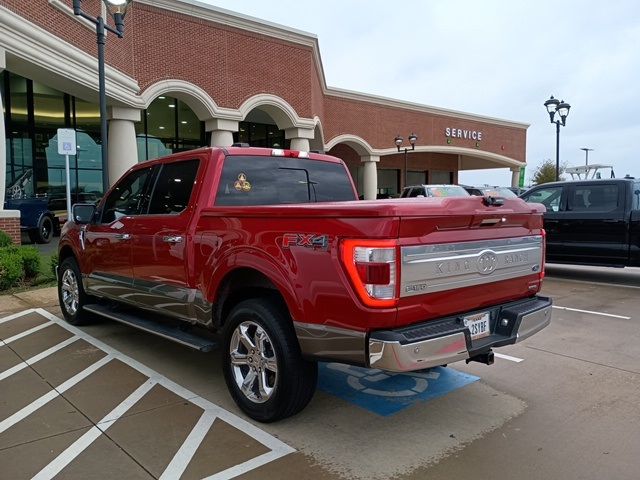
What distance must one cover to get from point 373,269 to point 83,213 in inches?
170

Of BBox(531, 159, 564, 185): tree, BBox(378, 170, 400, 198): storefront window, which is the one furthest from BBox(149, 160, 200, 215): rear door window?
BBox(531, 159, 564, 185): tree

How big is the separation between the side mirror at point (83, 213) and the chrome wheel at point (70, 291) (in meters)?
0.83

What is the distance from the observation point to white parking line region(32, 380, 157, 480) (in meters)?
3.17

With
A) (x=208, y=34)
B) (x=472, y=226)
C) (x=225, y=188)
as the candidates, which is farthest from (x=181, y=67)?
(x=472, y=226)

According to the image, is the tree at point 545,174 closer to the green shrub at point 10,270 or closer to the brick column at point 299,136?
the brick column at point 299,136

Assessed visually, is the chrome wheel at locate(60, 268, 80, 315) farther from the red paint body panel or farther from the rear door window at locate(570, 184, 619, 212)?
the rear door window at locate(570, 184, 619, 212)

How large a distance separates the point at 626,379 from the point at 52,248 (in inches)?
585

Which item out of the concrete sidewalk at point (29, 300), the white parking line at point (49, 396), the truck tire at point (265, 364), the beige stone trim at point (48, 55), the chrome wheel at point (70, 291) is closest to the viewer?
the truck tire at point (265, 364)

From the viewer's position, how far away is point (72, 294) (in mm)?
6715

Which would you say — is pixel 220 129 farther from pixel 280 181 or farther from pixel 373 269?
pixel 373 269

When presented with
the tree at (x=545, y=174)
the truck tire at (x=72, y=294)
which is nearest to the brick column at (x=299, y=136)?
the truck tire at (x=72, y=294)

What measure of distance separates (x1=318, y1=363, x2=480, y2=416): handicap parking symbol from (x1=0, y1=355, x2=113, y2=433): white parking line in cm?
212

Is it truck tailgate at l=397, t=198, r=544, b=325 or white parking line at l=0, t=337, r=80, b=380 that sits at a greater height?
truck tailgate at l=397, t=198, r=544, b=325

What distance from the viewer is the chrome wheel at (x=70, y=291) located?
21.6ft
